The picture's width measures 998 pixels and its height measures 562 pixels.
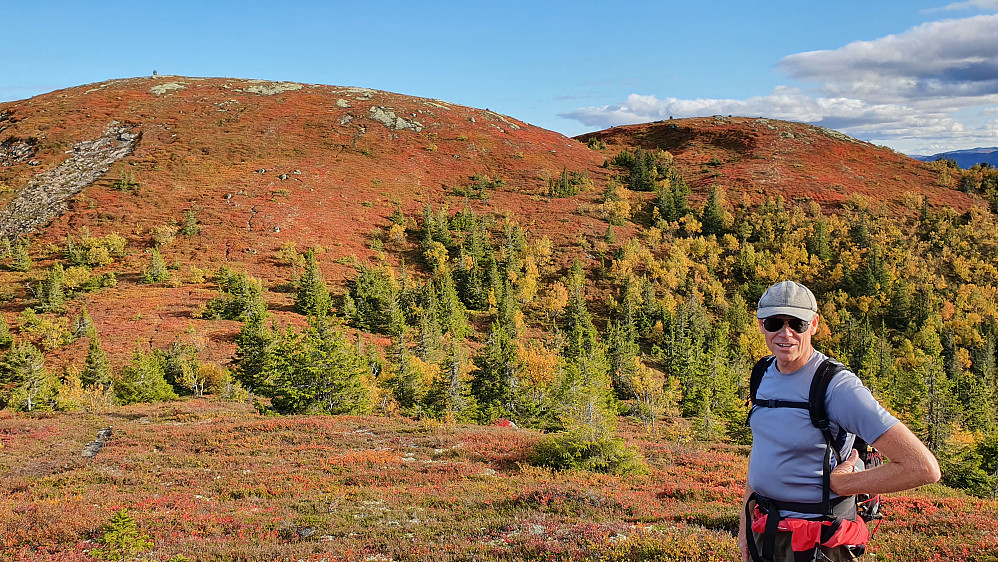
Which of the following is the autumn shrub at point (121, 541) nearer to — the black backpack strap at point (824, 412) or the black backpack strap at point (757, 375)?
the black backpack strap at point (757, 375)

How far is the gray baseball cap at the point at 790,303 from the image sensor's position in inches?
126

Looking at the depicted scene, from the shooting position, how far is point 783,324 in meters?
3.29

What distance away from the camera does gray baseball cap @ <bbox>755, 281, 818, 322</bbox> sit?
3.21 meters

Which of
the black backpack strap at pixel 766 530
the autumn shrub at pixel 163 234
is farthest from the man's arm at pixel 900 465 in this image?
the autumn shrub at pixel 163 234

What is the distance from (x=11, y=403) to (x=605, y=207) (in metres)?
66.9

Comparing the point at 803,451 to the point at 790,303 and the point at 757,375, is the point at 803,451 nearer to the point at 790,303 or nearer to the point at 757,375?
the point at 757,375

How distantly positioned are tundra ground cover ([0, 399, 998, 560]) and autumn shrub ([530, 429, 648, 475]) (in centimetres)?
72

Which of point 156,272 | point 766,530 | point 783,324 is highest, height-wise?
point 783,324

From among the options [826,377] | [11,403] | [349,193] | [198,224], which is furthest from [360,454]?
[349,193]

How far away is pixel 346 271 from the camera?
55562 millimetres

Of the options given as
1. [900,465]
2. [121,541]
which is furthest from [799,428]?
[121,541]

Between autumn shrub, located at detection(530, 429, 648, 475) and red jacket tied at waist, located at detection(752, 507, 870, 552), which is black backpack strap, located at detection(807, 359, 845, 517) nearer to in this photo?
red jacket tied at waist, located at detection(752, 507, 870, 552)

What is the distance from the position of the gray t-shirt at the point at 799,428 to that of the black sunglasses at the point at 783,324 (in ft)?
0.65

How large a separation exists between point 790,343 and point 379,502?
34.5 feet
